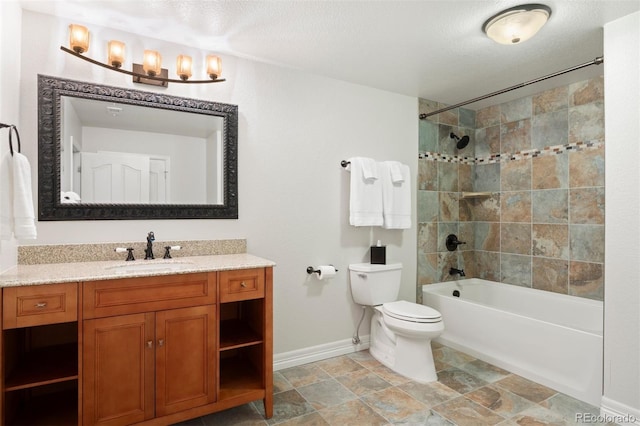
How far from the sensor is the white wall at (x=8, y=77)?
1.60 meters

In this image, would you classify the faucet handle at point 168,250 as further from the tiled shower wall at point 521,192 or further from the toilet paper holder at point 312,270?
the tiled shower wall at point 521,192

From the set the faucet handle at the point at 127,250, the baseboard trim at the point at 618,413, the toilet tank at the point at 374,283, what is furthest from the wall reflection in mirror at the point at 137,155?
the baseboard trim at the point at 618,413

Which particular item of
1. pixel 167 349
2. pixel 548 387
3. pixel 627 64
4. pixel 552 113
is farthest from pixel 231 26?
pixel 548 387

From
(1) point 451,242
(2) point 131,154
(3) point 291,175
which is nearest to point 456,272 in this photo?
(1) point 451,242

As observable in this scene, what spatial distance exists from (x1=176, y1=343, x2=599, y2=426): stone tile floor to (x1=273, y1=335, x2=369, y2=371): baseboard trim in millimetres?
54

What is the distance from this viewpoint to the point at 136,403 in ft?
5.45

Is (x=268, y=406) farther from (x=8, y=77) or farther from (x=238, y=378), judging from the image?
(x=8, y=77)

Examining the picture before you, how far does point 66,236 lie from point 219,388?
47.9 inches

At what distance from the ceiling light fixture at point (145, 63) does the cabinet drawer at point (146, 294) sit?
3.77 feet

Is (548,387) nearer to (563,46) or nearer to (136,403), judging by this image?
(563,46)

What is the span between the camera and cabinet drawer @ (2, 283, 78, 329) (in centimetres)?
143

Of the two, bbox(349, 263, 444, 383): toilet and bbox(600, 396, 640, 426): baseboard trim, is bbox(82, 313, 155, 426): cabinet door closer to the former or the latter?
bbox(349, 263, 444, 383): toilet

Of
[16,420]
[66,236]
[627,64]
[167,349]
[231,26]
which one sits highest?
[231,26]

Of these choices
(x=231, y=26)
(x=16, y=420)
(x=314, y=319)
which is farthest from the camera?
(x=314, y=319)
